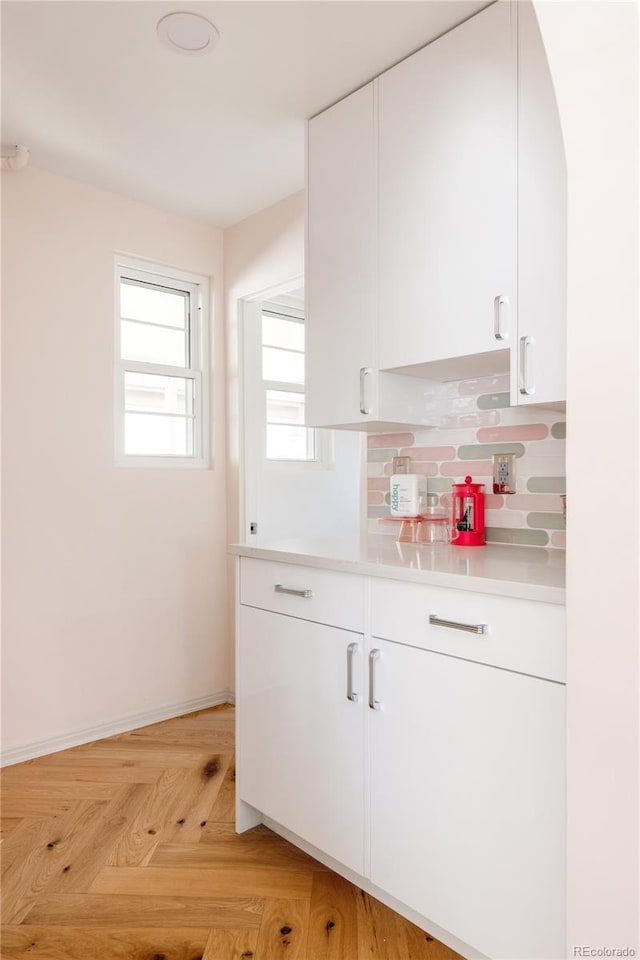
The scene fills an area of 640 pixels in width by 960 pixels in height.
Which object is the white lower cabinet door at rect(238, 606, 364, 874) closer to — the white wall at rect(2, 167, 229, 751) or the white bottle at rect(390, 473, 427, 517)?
the white bottle at rect(390, 473, 427, 517)

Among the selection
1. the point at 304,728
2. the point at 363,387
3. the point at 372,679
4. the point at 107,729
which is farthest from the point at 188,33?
the point at 107,729

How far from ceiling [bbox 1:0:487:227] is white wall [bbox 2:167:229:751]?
300 mm

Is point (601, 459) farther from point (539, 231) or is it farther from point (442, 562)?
point (539, 231)

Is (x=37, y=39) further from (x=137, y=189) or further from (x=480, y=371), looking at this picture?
(x=480, y=371)

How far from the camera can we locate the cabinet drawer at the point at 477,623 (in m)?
1.33

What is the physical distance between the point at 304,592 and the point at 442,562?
1.38 ft

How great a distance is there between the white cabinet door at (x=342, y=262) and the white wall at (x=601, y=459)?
42.7 inches

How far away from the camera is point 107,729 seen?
2980mm

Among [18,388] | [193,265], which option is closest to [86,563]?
[18,388]

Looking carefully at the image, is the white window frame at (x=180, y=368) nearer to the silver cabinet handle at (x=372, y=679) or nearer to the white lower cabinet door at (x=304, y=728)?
the white lower cabinet door at (x=304, y=728)

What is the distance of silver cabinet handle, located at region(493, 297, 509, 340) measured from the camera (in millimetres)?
1736

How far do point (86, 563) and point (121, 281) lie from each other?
1.38 m

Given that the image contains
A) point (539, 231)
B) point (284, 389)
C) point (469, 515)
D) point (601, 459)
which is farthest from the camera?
point (284, 389)

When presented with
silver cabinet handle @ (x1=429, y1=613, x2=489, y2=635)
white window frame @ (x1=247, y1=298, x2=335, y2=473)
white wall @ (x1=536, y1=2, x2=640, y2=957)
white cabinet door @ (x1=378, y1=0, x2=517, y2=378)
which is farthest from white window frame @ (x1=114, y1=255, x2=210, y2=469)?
white wall @ (x1=536, y1=2, x2=640, y2=957)
